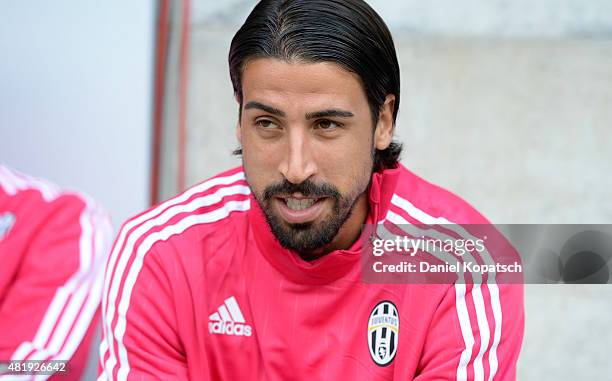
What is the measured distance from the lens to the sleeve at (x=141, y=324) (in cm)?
141

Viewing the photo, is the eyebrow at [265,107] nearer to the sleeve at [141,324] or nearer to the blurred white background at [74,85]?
the sleeve at [141,324]

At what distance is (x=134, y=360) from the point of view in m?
1.41

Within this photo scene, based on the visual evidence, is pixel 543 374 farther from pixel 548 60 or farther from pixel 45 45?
pixel 45 45

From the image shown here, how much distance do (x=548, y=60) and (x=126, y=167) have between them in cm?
114

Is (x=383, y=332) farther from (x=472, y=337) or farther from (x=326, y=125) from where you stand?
(x=326, y=125)

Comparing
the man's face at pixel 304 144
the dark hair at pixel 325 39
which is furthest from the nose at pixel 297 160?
the dark hair at pixel 325 39

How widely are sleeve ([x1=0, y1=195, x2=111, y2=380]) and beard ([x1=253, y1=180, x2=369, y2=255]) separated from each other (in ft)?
1.59

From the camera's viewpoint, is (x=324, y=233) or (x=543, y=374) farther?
(x=543, y=374)

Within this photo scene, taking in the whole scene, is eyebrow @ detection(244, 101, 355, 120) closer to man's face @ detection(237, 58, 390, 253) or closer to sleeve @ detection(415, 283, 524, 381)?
man's face @ detection(237, 58, 390, 253)

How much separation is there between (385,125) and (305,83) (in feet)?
Result: 0.78

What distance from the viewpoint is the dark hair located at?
1.34 m

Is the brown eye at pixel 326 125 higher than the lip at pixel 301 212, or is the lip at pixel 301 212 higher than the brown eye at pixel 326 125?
the brown eye at pixel 326 125

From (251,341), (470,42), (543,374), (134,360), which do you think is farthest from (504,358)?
(470,42)

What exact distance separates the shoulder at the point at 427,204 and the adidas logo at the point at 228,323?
1.12 ft
